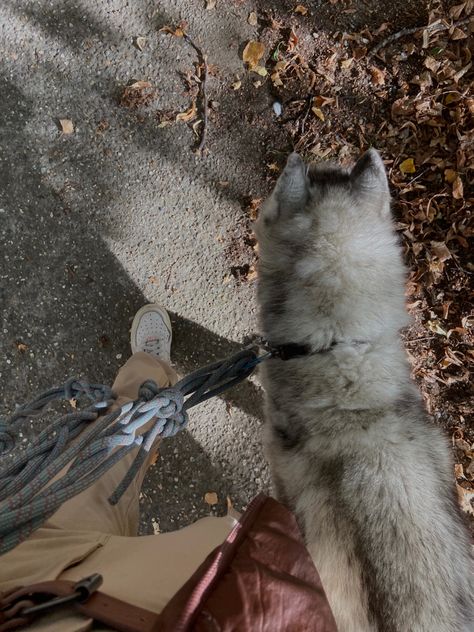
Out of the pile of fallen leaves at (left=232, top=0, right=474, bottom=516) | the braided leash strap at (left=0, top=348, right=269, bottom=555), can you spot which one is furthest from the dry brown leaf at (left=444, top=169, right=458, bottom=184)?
the braided leash strap at (left=0, top=348, right=269, bottom=555)

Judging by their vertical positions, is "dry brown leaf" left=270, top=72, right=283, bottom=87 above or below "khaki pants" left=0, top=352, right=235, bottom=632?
above

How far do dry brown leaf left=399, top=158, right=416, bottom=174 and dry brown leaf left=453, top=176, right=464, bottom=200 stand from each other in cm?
29

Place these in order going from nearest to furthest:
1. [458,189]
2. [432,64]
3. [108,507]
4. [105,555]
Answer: [105,555]
[108,507]
[458,189]
[432,64]

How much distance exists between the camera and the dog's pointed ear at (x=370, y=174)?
7.85 ft

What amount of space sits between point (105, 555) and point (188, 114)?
2936 millimetres

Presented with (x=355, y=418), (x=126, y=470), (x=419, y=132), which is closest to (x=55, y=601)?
(x=126, y=470)

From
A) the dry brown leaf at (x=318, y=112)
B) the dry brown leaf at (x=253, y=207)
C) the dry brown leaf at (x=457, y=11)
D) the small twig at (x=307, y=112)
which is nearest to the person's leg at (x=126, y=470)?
the dry brown leaf at (x=253, y=207)

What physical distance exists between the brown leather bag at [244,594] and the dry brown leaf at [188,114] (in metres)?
2.95

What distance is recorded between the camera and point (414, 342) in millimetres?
3508

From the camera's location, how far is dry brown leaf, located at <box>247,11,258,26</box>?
3670 mm

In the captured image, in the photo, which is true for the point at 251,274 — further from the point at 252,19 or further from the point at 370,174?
the point at 252,19

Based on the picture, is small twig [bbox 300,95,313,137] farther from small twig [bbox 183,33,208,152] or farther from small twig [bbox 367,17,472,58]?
small twig [bbox 183,33,208,152]

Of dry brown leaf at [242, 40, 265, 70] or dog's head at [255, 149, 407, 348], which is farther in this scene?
dry brown leaf at [242, 40, 265, 70]

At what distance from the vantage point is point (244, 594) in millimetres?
1160
